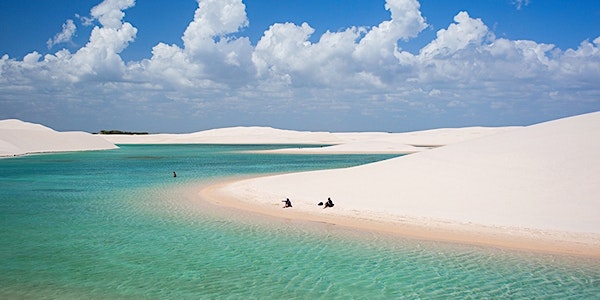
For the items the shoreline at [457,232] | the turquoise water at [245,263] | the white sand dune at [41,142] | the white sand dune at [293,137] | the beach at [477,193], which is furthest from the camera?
the white sand dune at [293,137]

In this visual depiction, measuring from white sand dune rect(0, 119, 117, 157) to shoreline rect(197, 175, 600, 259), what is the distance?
6166cm

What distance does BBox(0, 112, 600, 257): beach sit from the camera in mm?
14781

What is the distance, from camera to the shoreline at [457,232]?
13.2 meters

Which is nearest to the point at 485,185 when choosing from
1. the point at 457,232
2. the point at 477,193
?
the point at 477,193

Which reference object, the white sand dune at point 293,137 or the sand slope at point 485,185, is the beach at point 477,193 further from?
the white sand dune at point 293,137

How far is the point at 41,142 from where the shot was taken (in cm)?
8438

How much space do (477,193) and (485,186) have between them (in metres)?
0.74

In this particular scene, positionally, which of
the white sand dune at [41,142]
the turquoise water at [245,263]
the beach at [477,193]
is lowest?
the turquoise water at [245,263]

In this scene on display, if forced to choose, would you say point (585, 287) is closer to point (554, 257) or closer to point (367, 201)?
point (554, 257)

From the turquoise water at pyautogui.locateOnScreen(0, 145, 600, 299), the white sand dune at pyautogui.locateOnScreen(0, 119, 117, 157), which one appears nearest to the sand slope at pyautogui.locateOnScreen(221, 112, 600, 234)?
the turquoise water at pyautogui.locateOnScreen(0, 145, 600, 299)

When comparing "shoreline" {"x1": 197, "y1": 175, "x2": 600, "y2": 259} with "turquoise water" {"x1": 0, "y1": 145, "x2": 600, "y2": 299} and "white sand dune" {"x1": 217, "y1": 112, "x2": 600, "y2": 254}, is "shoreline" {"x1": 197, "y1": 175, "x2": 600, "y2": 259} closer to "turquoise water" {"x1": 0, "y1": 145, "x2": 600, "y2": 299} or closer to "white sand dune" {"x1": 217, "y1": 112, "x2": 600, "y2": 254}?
"white sand dune" {"x1": 217, "y1": 112, "x2": 600, "y2": 254}

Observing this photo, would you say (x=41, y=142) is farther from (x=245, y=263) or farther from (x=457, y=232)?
(x=457, y=232)

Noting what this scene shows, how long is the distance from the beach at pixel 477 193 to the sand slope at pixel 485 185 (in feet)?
0.12

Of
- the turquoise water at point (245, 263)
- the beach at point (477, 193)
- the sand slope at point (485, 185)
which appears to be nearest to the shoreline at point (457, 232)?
the beach at point (477, 193)
